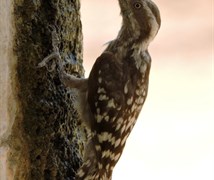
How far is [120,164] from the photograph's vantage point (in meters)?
11.0

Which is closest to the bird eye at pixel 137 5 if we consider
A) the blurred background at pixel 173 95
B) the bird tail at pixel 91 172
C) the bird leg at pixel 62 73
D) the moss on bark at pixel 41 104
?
the moss on bark at pixel 41 104

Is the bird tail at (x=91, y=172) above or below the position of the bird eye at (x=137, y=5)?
below

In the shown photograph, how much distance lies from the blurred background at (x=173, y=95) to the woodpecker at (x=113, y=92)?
5046 mm

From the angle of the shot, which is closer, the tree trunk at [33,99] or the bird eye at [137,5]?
the tree trunk at [33,99]

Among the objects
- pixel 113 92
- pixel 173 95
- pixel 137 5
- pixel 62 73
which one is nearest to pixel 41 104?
pixel 62 73

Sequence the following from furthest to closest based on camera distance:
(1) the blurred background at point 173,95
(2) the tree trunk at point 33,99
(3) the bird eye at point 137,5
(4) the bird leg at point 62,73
Result: (1) the blurred background at point 173,95
(3) the bird eye at point 137,5
(4) the bird leg at point 62,73
(2) the tree trunk at point 33,99

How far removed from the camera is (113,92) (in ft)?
17.5

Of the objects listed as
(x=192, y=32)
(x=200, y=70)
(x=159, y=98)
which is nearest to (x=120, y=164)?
(x=159, y=98)

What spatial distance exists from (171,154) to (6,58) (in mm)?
6567

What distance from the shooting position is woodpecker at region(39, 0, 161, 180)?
531cm

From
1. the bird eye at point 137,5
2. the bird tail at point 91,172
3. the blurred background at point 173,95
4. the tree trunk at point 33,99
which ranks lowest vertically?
the bird tail at point 91,172

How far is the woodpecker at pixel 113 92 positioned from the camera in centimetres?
531

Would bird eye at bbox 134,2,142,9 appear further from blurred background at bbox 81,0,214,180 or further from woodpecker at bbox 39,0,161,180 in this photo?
blurred background at bbox 81,0,214,180

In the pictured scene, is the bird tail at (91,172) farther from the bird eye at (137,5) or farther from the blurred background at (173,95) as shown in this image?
the blurred background at (173,95)
